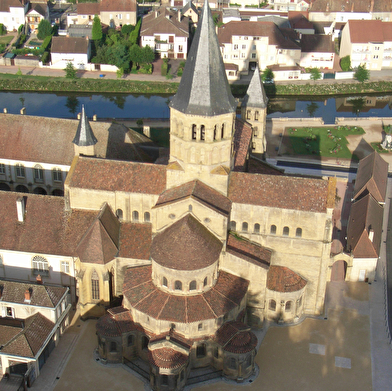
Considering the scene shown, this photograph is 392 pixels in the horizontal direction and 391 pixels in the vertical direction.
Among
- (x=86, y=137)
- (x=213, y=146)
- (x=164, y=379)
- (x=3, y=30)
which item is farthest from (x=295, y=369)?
(x=3, y=30)

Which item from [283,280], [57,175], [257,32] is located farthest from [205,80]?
[257,32]

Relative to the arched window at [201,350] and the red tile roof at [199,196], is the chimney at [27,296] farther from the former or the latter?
the arched window at [201,350]

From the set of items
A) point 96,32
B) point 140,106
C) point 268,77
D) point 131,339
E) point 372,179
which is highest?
point 96,32

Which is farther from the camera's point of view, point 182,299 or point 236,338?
point 182,299

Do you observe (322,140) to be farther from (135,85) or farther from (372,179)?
(135,85)

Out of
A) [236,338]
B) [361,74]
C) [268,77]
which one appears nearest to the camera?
Result: [236,338]

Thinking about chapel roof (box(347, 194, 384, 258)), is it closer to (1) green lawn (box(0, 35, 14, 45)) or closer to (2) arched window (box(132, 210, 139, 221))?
(2) arched window (box(132, 210, 139, 221))

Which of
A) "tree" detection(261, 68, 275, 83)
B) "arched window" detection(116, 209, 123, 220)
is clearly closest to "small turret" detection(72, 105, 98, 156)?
"arched window" detection(116, 209, 123, 220)
